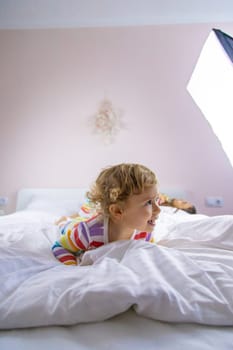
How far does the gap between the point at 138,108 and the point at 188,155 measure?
0.66 meters

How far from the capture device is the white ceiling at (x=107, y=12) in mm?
1982

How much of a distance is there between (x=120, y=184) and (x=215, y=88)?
1.48 meters

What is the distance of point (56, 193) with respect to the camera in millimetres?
2170

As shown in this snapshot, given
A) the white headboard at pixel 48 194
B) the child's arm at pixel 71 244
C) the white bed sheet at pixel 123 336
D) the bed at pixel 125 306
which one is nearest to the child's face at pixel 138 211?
the child's arm at pixel 71 244

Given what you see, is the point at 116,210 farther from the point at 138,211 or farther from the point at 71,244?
the point at 71,244

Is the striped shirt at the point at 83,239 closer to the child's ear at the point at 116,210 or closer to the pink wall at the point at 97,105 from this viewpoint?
the child's ear at the point at 116,210

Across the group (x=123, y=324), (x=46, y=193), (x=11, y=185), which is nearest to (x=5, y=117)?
(x=11, y=185)

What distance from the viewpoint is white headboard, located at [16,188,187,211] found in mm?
2143

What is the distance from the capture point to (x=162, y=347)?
0.35 m

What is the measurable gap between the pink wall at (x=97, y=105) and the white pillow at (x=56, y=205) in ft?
0.78

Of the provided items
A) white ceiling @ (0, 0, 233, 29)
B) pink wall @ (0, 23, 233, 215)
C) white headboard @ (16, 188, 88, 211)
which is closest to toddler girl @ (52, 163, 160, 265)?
white headboard @ (16, 188, 88, 211)

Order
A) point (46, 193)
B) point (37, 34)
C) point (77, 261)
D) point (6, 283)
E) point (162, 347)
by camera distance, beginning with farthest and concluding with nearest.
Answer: point (37, 34), point (46, 193), point (77, 261), point (6, 283), point (162, 347)

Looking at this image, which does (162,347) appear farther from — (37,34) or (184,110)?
(37,34)

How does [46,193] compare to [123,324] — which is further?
[46,193]
